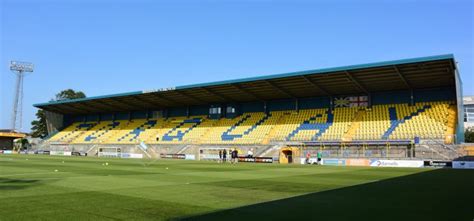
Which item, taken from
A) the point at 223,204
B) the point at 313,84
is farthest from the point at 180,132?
the point at 223,204

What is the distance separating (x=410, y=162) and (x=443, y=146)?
3.49 meters

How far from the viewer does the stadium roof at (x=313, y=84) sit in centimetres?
4103

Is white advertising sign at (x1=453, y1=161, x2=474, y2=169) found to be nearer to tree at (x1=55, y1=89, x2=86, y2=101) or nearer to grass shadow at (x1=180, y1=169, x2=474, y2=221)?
grass shadow at (x1=180, y1=169, x2=474, y2=221)

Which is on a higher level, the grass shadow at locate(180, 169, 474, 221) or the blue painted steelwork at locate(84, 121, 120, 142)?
the blue painted steelwork at locate(84, 121, 120, 142)

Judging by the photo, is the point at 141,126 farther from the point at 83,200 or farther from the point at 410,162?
the point at 83,200

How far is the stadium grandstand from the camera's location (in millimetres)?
41031

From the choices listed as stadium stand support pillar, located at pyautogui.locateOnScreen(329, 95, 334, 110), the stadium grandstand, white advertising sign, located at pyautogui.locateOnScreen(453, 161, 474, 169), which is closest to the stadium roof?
the stadium grandstand

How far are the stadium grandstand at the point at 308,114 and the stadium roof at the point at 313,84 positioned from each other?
0.11 metres

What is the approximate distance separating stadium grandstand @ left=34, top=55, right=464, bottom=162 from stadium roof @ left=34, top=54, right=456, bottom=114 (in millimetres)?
113

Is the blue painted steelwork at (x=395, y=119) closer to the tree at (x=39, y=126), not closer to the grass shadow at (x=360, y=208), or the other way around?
the grass shadow at (x=360, y=208)

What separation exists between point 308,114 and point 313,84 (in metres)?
6.66

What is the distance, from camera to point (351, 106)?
51.8 metres

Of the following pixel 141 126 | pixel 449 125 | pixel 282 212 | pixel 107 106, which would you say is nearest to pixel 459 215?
pixel 282 212

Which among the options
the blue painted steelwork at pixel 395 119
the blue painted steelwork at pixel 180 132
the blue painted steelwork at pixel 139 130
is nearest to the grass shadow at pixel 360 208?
the blue painted steelwork at pixel 395 119
